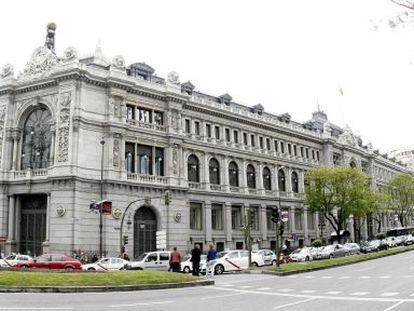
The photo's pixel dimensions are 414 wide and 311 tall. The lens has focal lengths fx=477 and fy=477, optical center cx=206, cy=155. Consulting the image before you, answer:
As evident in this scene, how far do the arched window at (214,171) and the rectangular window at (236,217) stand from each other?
415 cm

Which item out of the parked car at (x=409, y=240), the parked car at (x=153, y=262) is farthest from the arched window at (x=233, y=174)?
the parked car at (x=409, y=240)

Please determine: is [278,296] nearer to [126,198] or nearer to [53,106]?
[126,198]

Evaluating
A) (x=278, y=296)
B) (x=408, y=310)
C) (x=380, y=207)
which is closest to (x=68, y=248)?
(x=278, y=296)

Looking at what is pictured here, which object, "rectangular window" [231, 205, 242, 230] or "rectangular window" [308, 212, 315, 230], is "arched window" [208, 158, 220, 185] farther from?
"rectangular window" [308, 212, 315, 230]

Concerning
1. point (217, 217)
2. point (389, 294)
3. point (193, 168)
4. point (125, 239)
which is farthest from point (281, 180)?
point (389, 294)

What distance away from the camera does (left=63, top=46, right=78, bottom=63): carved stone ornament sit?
44.8 m

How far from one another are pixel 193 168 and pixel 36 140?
17.0 meters

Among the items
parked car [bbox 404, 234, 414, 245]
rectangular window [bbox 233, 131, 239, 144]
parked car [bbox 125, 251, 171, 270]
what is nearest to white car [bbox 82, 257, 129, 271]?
parked car [bbox 125, 251, 171, 270]

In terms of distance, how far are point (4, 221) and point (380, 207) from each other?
54.2 m

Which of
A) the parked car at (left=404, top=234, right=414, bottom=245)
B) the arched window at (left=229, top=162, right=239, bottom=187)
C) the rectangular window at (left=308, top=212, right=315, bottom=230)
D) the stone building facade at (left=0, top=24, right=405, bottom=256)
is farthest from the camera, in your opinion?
the rectangular window at (left=308, top=212, right=315, bottom=230)

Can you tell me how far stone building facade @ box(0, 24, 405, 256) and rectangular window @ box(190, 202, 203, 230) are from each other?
0.11 m

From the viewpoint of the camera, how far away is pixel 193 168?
5384 centimetres

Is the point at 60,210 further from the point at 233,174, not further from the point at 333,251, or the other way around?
the point at 333,251

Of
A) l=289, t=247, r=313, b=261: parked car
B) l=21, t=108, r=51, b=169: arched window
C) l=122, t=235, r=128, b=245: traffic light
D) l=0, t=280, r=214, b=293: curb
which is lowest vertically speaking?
l=289, t=247, r=313, b=261: parked car
